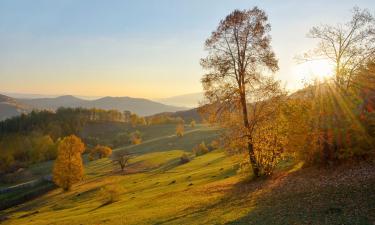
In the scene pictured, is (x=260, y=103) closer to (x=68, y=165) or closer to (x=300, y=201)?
(x=300, y=201)

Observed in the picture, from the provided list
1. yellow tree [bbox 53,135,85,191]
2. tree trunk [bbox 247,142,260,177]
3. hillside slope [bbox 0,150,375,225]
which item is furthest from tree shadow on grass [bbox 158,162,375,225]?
yellow tree [bbox 53,135,85,191]

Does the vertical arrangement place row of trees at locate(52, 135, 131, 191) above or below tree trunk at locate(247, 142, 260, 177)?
below

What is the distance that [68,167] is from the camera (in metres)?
92.6

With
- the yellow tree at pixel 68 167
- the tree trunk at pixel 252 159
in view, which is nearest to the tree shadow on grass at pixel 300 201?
the tree trunk at pixel 252 159

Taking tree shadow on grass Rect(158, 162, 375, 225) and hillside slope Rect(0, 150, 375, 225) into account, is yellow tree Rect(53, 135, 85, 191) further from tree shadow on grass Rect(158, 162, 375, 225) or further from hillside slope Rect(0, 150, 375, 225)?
tree shadow on grass Rect(158, 162, 375, 225)

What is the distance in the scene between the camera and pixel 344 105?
31.8 m

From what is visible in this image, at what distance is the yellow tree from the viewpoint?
301ft

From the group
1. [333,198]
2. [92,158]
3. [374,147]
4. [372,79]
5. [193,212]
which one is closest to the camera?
[333,198]

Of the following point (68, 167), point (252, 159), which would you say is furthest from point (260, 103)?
point (68, 167)

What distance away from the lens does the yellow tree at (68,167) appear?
91.8 m

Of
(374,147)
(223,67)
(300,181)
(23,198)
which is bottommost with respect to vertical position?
(23,198)

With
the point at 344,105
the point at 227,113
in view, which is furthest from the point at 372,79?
the point at 227,113

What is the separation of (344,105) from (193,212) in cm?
1633

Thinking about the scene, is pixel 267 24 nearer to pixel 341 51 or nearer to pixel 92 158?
pixel 341 51
